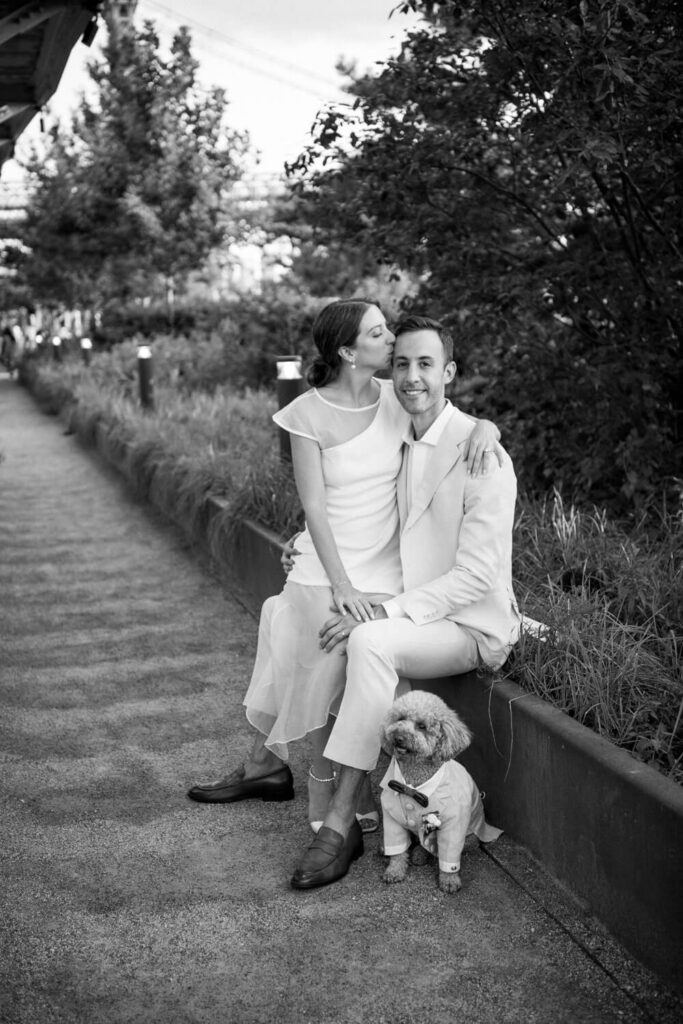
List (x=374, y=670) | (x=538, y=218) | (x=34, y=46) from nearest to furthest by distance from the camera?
(x=374, y=670) < (x=538, y=218) < (x=34, y=46)

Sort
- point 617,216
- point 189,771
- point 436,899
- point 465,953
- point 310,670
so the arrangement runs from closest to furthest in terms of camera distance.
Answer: point 465,953 < point 436,899 < point 310,670 < point 189,771 < point 617,216

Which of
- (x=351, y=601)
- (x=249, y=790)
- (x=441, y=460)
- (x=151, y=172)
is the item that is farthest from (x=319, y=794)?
(x=151, y=172)

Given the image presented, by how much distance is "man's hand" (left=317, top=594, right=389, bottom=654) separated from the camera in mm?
4043

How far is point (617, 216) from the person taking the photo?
6621 millimetres

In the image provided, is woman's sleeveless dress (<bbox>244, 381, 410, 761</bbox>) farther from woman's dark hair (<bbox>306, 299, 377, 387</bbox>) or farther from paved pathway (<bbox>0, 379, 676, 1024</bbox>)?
paved pathway (<bbox>0, 379, 676, 1024</bbox>)

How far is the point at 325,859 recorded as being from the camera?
3.73 m

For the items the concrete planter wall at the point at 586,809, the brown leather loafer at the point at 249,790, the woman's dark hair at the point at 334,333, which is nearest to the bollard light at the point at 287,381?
the woman's dark hair at the point at 334,333

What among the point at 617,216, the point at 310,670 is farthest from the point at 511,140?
the point at 310,670

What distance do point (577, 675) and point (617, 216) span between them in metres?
3.64

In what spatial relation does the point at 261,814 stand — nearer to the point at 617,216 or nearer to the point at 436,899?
the point at 436,899

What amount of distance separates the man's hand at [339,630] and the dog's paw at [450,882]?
0.83m

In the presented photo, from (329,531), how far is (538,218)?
3.48m

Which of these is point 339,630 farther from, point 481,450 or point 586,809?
point 586,809

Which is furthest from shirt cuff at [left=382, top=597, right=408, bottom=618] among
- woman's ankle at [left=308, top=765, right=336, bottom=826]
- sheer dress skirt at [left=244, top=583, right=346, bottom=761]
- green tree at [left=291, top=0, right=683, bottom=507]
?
green tree at [left=291, top=0, right=683, bottom=507]
